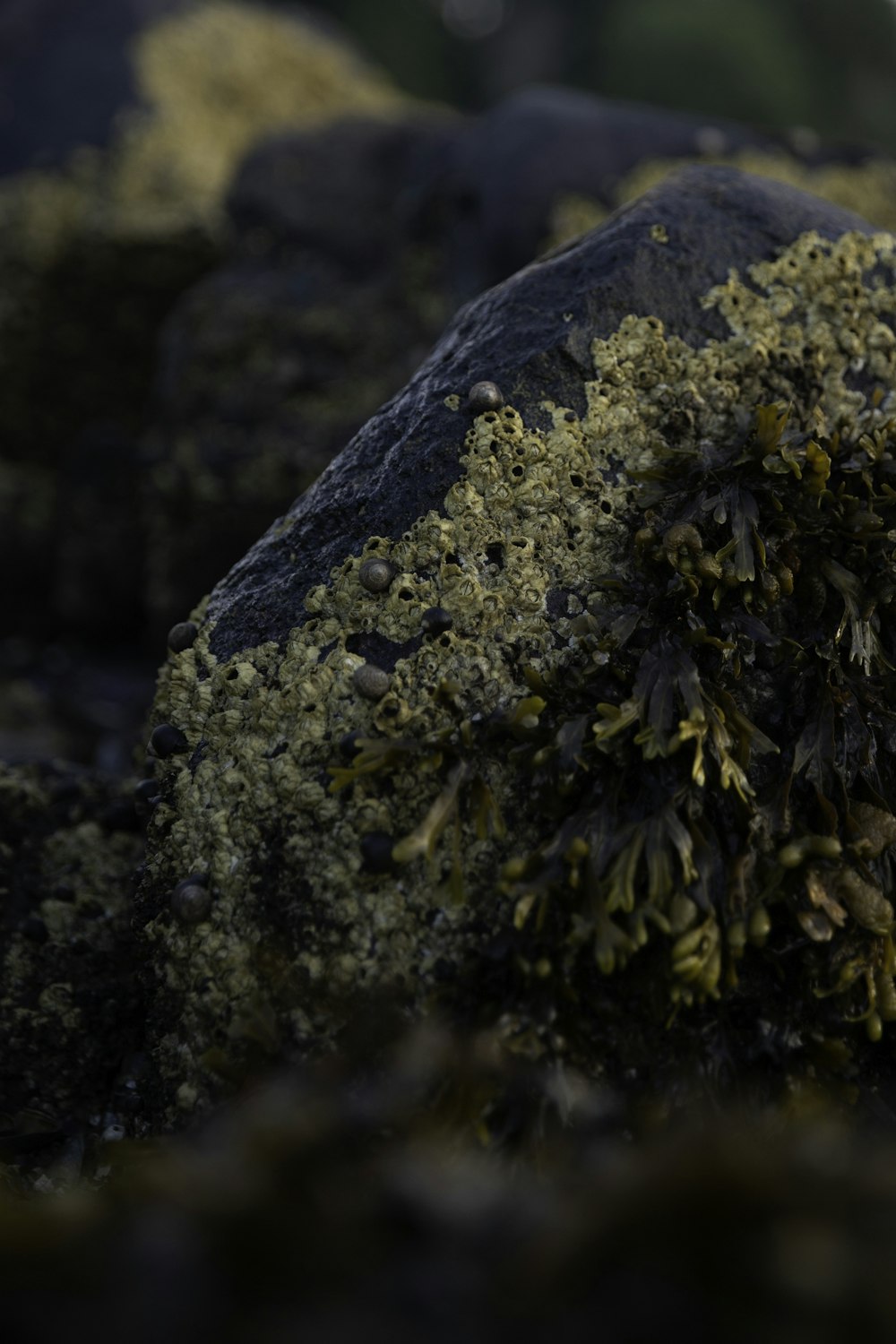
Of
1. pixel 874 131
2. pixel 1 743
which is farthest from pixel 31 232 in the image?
pixel 874 131

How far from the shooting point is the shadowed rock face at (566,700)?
1.90m

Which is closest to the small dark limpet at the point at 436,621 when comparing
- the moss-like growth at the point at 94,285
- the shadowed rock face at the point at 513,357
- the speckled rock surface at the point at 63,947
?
the shadowed rock face at the point at 513,357

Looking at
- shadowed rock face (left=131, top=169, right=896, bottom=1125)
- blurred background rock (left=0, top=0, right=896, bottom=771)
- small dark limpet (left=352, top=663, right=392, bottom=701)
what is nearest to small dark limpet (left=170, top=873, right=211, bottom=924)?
shadowed rock face (left=131, top=169, right=896, bottom=1125)

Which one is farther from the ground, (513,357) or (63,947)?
(513,357)

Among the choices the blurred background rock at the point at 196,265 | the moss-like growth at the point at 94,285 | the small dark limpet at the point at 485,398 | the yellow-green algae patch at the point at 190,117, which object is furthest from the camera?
the yellow-green algae patch at the point at 190,117

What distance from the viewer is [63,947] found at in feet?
7.71

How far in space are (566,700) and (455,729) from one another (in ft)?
0.78

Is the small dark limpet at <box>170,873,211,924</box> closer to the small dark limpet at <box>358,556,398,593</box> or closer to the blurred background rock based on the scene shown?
the small dark limpet at <box>358,556,398,593</box>

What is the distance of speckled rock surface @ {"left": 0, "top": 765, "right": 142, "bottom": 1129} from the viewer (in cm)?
217

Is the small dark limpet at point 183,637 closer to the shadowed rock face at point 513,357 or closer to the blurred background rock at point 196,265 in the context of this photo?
the shadowed rock face at point 513,357

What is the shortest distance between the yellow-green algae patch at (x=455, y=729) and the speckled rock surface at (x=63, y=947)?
0.25 meters

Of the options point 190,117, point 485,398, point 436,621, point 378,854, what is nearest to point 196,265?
point 190,117

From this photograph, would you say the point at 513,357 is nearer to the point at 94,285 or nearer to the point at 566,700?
the point at 566,700

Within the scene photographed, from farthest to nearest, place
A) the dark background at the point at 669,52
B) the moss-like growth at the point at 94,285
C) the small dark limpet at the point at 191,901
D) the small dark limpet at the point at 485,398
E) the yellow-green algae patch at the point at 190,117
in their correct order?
the dark background at the point at 669,52
the yellow-green algae patch at the point at 190,117
the moss-like growth at the point at 94,285
the small dark limpet at the point at 485,398
the small dark limpet at the point at 191,901
